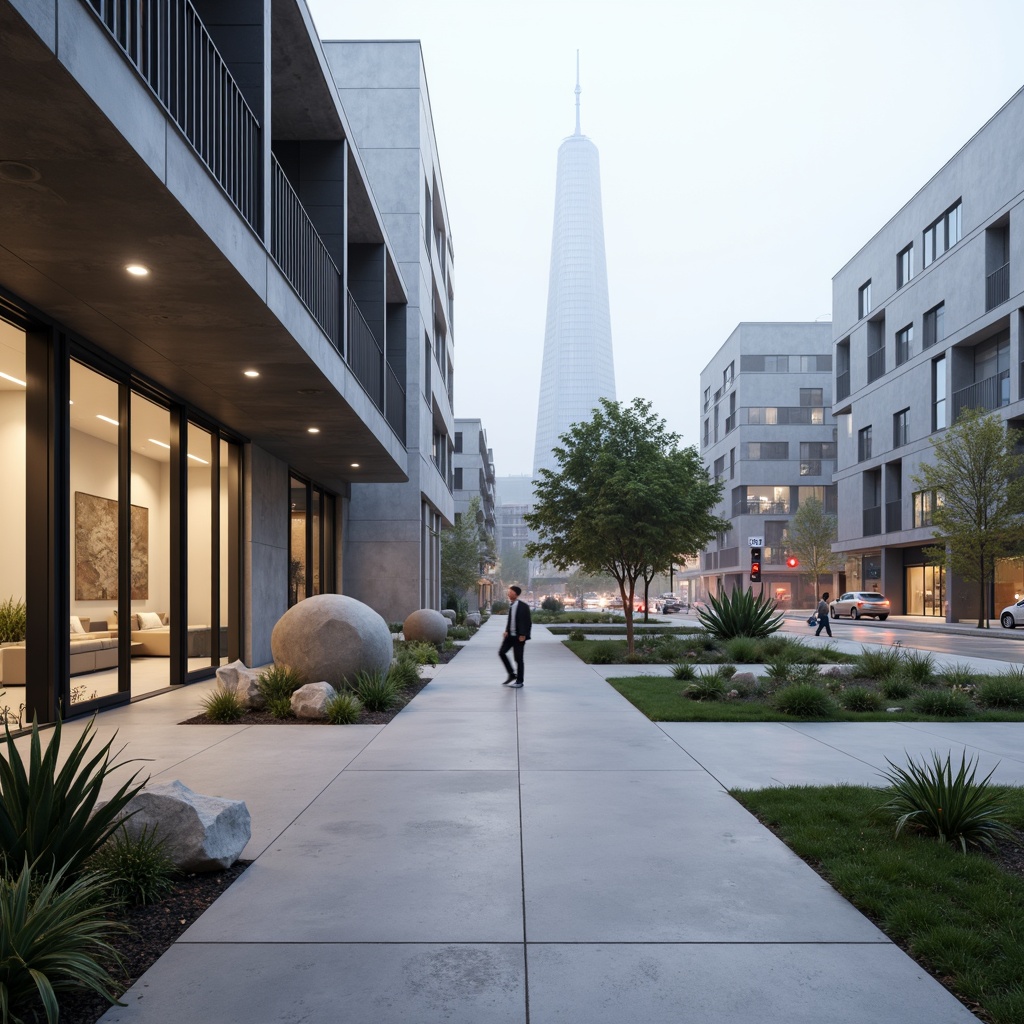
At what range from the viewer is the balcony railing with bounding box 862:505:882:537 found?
2028 inches

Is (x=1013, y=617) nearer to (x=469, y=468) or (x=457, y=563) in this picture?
(x=457, y=563)

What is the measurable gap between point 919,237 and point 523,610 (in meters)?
41.3

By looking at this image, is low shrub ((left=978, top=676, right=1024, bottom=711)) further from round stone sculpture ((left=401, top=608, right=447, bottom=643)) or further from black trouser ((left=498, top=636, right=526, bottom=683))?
round stone sculpture ((left=401, top=608, right=447, bottom=643))

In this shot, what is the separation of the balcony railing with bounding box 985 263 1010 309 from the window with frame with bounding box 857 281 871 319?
14.3 meters

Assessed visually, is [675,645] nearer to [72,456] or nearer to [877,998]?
[72,456]

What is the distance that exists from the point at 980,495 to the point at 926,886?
35319 millimetres

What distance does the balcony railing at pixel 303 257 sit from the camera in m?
11.9

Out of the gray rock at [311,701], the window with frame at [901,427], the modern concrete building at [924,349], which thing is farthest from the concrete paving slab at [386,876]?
the window with frame at [901,427]

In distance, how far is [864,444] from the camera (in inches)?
2122

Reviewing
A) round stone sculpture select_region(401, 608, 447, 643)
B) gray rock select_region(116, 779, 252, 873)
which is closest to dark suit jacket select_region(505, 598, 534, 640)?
round stone sculpture select_region(401, 608, 447, 643)

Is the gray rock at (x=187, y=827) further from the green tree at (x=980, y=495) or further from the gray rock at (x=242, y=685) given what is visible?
the green tree at (x=980, y=495)

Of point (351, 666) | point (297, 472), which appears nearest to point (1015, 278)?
point (297, 472)

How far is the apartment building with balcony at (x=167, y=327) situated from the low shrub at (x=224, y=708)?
1.67 m

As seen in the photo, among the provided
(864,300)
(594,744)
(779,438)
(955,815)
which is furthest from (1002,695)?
(779,438)
